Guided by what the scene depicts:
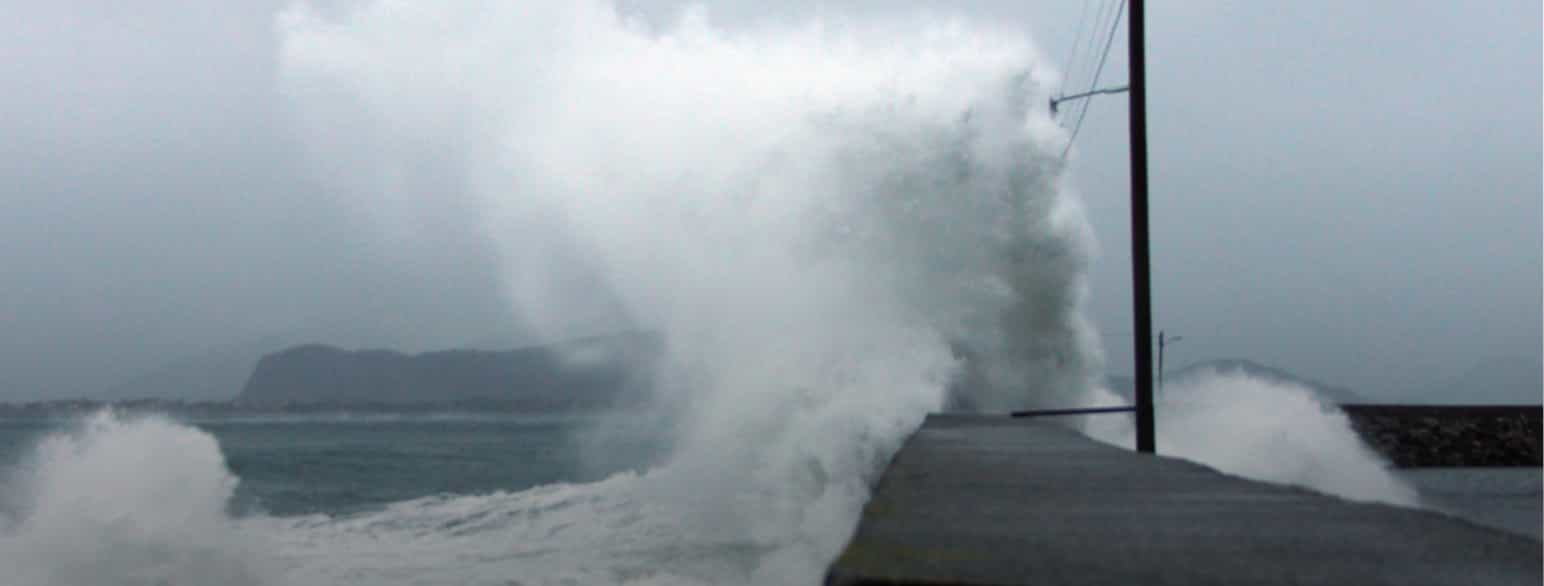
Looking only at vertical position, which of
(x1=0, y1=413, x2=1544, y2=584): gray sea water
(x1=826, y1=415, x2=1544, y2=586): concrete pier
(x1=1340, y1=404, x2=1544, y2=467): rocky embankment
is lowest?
(x1=0, y1=413, x2=1544, y2=584): gray sea water

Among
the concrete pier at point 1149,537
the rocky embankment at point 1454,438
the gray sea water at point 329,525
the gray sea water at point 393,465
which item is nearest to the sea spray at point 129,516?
the gray sea water at point 329,525

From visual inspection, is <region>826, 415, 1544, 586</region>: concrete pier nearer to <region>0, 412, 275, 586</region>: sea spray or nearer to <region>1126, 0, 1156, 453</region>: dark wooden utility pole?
<region>1126, 0, 1156, 453</region>: dark wooden utility pole

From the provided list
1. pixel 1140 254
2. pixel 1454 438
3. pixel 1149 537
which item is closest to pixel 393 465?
pixel 1454 438

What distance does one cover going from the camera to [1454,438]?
3048 cm

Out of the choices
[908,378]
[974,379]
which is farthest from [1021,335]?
[908,378]

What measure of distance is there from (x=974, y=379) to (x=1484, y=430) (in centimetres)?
1016

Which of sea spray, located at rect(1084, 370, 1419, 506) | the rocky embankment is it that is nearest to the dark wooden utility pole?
sea spray, located at rect(1084, 370, 1419, 506)

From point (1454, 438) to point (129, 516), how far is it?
22.9 m

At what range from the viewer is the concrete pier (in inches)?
188

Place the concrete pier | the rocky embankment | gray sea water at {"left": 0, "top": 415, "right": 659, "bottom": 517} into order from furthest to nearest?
gray sea water at {"left": 0, "top": 415, "right": 659, "bottom": 517}, the rocky embankment, the concrete pier

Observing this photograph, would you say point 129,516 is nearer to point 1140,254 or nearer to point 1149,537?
point 1140,254

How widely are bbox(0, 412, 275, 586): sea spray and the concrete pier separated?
422 inches

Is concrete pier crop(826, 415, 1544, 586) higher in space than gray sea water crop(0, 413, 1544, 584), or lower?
higher

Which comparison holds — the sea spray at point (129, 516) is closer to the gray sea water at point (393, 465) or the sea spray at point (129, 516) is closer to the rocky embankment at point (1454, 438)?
the gray sea water at point (393, 465)
